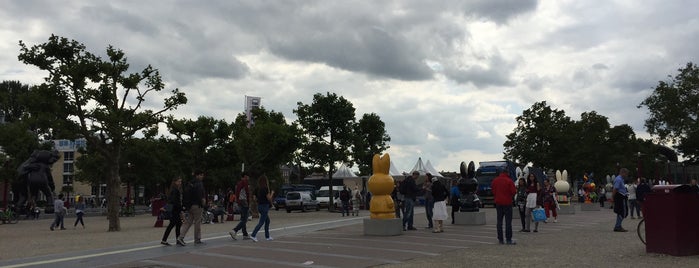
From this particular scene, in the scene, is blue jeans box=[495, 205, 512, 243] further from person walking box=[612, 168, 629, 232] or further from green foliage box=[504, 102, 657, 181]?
green foliage box=[504, 102, 657, 181]

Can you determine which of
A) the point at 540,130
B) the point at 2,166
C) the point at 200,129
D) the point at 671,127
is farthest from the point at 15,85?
the point at 671,127

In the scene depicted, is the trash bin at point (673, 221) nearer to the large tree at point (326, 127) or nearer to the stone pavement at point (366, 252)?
the stone pavement at point (366, 252)

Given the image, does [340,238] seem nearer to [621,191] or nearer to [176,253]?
[176,253]

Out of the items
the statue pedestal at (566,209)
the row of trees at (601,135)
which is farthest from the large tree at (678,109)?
the statue pedestal at (566,209)

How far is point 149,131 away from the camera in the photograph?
77.2 feet

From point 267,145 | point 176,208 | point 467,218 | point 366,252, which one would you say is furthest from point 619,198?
point 267,145

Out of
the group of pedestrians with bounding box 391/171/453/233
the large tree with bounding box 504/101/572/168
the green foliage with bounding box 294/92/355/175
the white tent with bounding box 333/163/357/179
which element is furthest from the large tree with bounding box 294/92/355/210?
A: the large tree with bounding box 504/101/572/168

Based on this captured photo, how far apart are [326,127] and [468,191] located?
1810 centimetres

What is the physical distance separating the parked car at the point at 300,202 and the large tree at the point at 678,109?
30.5 m

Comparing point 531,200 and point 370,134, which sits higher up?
point 370,134

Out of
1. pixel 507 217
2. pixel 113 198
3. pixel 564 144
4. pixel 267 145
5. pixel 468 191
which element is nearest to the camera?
pixel 507 217

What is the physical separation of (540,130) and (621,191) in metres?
52.6

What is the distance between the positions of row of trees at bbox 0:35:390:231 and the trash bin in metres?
16.0

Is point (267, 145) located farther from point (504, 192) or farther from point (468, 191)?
point (504, 192)
